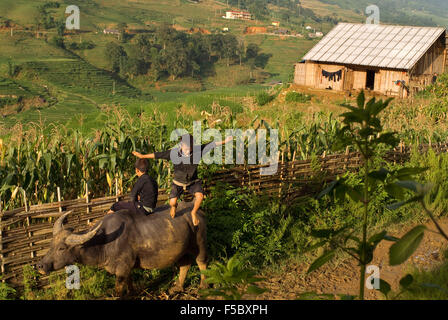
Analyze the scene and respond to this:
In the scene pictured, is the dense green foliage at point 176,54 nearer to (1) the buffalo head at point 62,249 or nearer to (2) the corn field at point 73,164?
(2) the corn field at point 73,164

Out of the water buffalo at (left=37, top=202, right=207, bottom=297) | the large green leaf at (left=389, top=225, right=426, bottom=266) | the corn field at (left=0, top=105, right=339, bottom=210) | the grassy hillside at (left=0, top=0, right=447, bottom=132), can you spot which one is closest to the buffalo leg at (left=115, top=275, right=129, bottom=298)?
the water buffalo at (left=37, top=202, right=207, bottom=297)

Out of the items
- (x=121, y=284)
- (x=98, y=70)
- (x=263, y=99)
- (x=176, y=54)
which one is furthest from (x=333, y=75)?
(x=176, y=54)

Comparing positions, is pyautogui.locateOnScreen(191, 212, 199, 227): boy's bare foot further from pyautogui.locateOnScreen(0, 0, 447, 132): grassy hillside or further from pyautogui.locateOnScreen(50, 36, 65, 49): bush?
pyautogui.locateOnScreen(50, 36, 65, 49): bush

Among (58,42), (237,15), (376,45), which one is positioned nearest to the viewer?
(376,45)

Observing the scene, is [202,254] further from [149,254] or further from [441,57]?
[441,57]

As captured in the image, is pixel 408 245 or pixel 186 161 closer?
pixel 408 245

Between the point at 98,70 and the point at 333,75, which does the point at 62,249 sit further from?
the point at 98,70

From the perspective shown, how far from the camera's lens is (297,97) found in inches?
1123

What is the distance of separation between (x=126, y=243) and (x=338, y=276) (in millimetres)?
3355

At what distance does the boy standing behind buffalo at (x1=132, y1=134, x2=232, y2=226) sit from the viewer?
6281 mm

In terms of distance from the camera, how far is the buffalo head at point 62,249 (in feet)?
17.6

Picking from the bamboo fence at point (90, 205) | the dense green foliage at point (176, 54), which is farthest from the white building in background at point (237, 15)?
the bamboo fence at point (90, 205)

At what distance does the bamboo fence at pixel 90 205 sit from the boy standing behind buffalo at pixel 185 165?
1.10 meters
